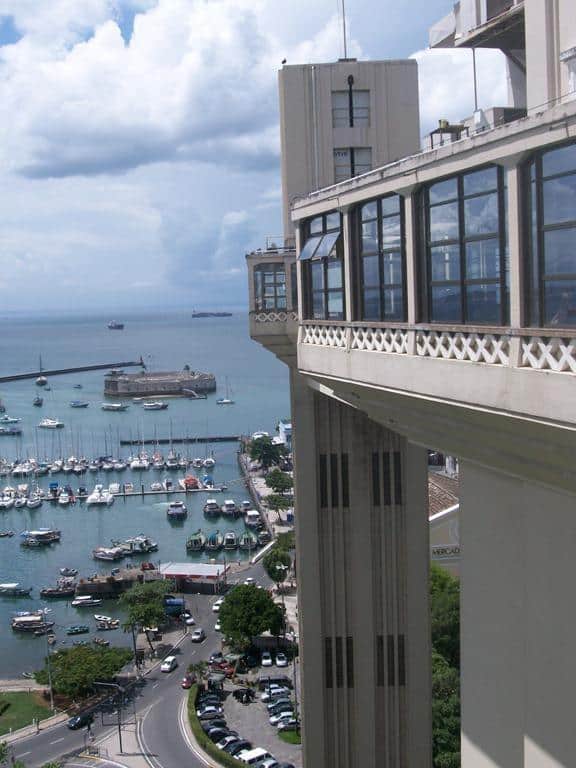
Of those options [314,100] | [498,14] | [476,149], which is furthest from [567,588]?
[314,100]

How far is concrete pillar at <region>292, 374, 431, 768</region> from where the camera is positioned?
33.6 ft

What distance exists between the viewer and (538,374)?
379 centimetres

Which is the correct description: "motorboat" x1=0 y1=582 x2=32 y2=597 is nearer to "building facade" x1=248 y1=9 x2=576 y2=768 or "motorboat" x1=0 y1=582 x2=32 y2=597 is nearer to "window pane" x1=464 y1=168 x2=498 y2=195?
→ "building facade" x1=248 y1=9 x2=576 y2=768

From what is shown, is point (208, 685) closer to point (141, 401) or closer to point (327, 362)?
point (327, 362)

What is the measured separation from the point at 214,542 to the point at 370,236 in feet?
111

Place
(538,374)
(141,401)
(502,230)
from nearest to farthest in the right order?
(538,374) < (502,230) < (141,401)

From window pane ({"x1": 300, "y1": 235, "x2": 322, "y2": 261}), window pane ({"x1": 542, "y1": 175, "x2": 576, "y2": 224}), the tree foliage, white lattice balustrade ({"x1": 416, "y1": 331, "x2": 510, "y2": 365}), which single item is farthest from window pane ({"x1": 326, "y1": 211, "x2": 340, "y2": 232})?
the tree foliage

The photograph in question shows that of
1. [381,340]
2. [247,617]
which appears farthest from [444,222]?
[247,617]

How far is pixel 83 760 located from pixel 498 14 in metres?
18.0

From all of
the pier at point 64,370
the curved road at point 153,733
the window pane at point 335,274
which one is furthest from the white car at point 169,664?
the pier at point 64,370

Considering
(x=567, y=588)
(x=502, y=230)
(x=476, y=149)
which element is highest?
(x=476, y=149)

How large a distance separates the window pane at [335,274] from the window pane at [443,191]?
5.12ft

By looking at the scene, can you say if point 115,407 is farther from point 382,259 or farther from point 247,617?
point 382,259

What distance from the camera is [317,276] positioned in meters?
6.85
